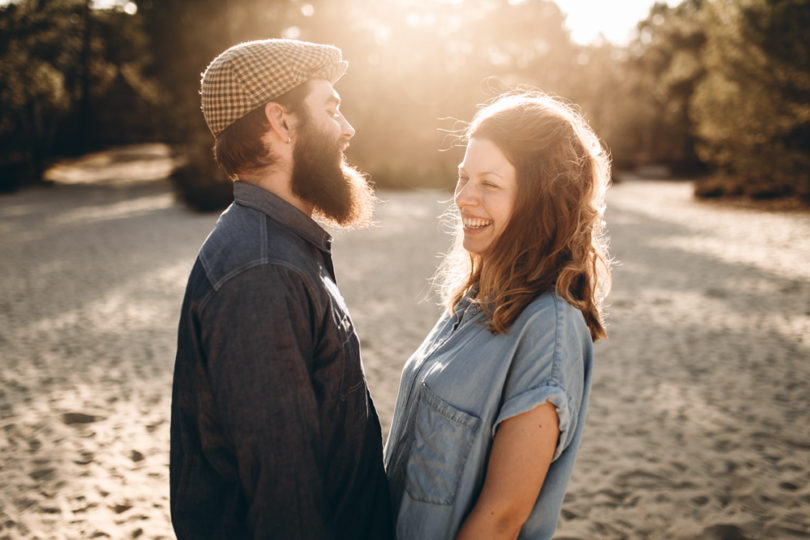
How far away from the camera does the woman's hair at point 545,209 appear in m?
1.57

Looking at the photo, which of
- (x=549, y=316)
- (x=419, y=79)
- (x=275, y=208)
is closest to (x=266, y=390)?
(x=275, y=208)

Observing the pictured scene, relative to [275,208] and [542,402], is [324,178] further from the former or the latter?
[542,402]

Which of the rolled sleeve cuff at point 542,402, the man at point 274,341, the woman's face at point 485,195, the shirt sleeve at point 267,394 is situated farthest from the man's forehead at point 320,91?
the rolled sleeve cuff at point 542,402

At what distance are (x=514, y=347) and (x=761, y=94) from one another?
2171cm

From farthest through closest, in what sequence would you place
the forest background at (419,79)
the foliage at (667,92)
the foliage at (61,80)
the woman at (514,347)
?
the foliage at (667,92)
the foliage at (61,80)
the forest background at (419,79)
the woman at (514,347)

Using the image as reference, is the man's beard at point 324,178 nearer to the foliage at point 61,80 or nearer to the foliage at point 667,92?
the foliage at point 61,80

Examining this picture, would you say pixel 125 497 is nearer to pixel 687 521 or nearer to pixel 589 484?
pixel 589 484

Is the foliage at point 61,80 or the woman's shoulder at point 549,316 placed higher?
the foliage at point 61,80

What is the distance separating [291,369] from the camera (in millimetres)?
1317

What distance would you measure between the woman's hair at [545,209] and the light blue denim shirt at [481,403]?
0.32ft

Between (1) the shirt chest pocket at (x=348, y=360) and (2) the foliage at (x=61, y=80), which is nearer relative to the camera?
(1) the shirt chest pocket at (x=348, y=360)

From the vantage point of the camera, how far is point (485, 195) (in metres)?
1.65

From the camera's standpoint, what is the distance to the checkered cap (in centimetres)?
148

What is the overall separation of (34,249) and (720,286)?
547 inches
